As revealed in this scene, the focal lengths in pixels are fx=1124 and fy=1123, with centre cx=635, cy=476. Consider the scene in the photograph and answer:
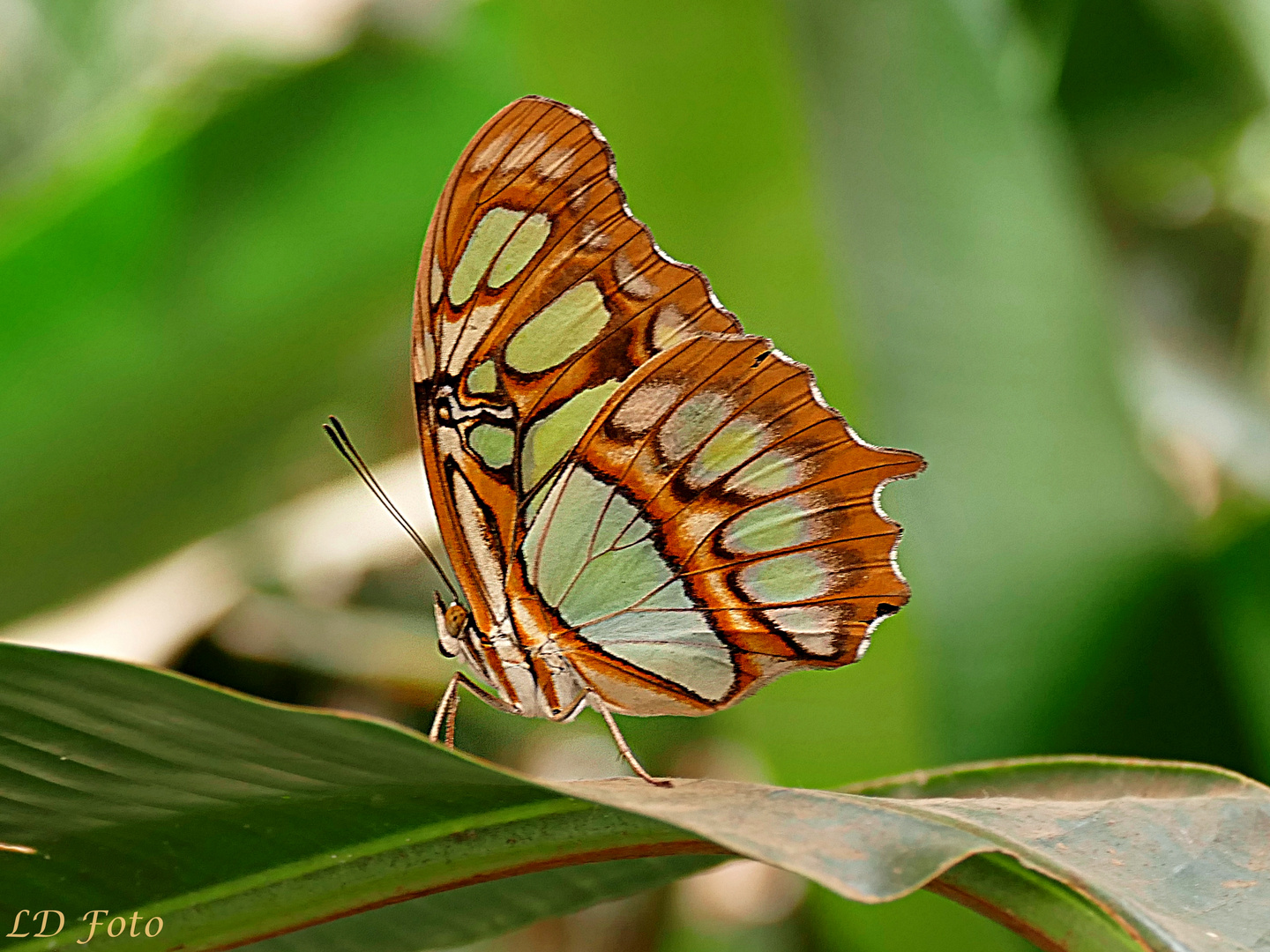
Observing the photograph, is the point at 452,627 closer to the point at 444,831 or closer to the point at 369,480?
the point at 369,480

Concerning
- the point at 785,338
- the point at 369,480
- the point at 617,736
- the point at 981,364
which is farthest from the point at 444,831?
the point at 981,364

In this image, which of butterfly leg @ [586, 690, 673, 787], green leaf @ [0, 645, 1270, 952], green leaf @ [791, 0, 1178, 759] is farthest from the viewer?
green leaf @ [791, 0, 1178, 759]

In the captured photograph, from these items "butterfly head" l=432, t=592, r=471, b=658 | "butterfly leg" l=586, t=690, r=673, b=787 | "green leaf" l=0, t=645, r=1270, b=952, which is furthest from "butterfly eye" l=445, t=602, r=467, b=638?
"green leaf" l=0, t=645, r=1270, b=952

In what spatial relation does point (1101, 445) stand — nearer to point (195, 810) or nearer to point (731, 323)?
point (731, 323)

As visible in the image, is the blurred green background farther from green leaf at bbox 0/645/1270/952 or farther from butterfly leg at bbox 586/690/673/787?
green leaf at bbox 0/645/1270/952

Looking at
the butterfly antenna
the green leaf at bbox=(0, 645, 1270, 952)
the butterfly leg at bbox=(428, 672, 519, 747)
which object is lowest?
the green leaf at bbox=(0, 645, 1270, 952)
